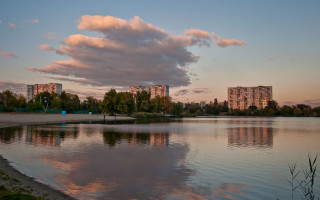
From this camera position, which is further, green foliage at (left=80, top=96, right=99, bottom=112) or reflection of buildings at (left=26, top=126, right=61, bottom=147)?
green foliage at (left=80, top=96, right=99, bottom=112)

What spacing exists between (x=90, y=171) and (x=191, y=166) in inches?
244

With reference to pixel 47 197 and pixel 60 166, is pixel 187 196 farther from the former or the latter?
pixel 60 166

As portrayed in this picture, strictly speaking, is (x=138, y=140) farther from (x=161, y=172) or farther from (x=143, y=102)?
(x=143, y=102)

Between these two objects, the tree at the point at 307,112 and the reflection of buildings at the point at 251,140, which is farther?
the tree at the point at 307,112

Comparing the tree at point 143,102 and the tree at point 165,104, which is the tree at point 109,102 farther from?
the tree at point 165,104

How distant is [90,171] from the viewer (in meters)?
13.1

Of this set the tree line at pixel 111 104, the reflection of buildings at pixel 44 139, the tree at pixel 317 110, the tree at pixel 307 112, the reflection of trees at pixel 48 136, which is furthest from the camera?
the tree at pixel 317 110

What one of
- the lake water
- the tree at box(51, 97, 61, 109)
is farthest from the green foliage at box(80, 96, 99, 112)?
the lake water

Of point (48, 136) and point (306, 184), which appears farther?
point (48, 136)

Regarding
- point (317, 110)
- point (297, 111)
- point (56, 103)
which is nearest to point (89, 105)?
point (56, 103)

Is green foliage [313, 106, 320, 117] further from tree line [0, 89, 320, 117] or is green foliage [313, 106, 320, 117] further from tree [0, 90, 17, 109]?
tree [0, 90, 17, 109]

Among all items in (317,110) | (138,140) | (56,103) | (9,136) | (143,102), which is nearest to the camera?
(138,140)

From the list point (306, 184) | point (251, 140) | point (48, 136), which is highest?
point (306, 184)

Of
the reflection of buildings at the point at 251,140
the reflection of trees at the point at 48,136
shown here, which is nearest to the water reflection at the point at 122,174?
the reflection of trees at the point at 48,136
